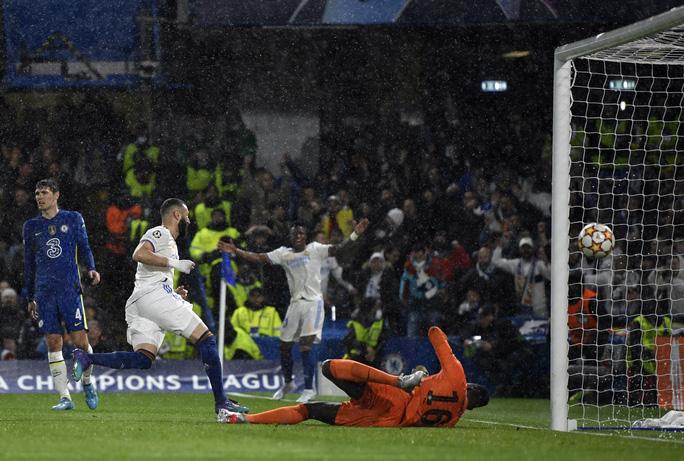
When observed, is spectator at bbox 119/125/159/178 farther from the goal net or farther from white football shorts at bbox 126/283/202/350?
white football shorts at bbox 126/283/202/350

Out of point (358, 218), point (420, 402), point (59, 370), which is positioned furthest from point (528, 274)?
point (420, 402)

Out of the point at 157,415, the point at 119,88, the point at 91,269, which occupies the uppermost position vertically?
the point at 119,88

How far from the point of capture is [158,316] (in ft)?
35.2

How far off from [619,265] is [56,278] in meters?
8.36

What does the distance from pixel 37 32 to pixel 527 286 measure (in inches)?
358

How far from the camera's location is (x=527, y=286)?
1753 centimetres

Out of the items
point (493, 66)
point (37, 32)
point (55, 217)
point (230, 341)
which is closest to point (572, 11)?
Result: point (493, 66)

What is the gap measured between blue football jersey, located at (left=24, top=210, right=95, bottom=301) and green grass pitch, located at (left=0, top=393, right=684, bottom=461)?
124cm

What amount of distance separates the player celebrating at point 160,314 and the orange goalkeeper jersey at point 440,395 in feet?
5.28

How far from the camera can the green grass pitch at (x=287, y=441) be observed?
25.2 feet

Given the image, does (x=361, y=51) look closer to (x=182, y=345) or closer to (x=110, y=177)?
(x=110, y=177)

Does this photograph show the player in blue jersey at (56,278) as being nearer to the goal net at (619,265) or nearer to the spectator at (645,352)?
the goal net at (619,265)

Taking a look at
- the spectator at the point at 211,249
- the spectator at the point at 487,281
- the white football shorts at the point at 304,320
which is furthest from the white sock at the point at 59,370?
the spectator at the point at 487,281

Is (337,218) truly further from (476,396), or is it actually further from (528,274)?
(476,396)
